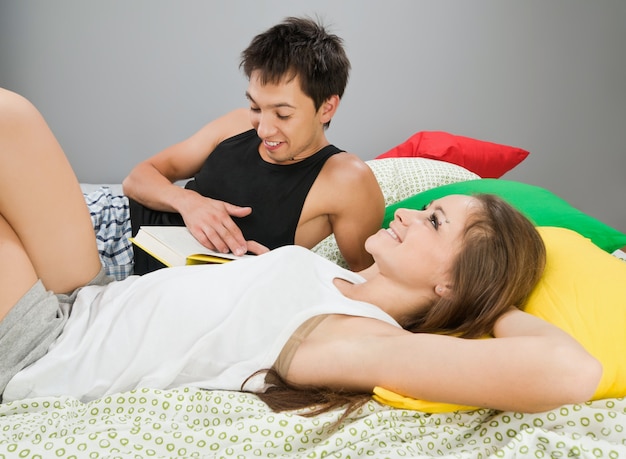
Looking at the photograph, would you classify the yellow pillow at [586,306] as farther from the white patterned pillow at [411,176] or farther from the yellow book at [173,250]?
the white patterned pillow at [411,176]

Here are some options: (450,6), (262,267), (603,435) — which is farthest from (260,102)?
(450,6)

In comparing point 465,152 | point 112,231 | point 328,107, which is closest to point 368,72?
point 465,152

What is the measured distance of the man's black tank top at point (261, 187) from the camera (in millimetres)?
1719

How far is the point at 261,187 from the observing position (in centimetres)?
175

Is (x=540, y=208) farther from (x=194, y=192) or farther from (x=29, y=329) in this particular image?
(x=29, y=329)

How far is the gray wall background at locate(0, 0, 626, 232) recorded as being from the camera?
2592 mm

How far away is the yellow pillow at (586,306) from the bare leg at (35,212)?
64cm

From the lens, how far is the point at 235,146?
1838 mm

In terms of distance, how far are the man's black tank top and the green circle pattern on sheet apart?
70 cm

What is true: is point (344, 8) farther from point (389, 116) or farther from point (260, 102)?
point (260, 102)

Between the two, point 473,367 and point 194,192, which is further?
point 194,192

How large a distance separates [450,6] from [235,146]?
51.3 inches

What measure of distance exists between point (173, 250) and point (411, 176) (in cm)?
93

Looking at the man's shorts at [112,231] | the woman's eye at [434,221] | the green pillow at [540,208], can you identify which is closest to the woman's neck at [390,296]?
the woman's eye at [434,221]
